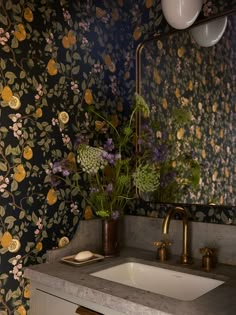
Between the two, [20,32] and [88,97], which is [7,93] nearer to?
[20,32]

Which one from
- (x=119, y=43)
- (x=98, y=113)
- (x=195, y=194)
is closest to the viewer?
(x=195, y=194)

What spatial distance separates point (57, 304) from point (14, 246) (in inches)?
11.4

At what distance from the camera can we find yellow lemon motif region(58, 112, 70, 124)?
5.22 ft

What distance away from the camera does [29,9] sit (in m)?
1.48

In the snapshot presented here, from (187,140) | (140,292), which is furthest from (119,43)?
(140,292)

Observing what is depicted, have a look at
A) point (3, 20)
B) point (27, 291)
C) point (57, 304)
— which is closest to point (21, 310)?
point (27, 291)

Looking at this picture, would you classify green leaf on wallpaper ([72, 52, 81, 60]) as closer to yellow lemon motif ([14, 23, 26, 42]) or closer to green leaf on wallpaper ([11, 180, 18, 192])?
yellow lemon motif ([14, 23, 26, 42])

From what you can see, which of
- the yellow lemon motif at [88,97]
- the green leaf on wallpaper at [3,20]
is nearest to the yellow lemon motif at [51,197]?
the yellow lemon motif at [88,97]

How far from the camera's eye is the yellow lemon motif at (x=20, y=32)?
1.43 meters

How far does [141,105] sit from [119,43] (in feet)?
1.42

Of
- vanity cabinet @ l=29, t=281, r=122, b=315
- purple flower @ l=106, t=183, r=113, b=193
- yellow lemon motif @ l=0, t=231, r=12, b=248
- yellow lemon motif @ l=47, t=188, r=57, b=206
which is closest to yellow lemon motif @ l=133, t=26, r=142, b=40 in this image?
purple flower @ l=106, t=183, r=113, b=193

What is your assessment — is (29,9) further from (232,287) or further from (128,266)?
(232,287)

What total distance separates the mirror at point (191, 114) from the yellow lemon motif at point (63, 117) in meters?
0.40

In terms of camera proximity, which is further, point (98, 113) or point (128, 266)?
point (98, 113)
